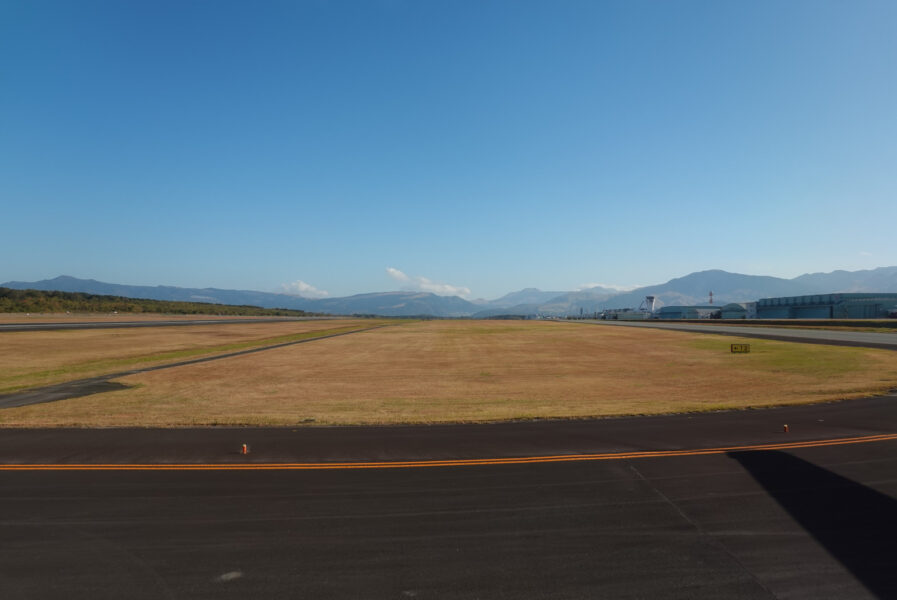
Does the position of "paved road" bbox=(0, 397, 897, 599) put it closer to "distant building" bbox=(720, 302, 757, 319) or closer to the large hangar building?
the large hangar building

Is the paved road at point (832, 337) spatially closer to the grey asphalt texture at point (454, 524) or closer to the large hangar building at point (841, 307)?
the grey asphalt texture at point (454, 524)

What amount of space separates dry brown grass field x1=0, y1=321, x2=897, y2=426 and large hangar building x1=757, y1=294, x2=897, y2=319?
127069 millimetres

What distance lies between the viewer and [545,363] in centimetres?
3341

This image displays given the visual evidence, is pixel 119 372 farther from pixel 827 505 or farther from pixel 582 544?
pixel 827 505

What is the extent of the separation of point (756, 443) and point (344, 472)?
1081 centimetres

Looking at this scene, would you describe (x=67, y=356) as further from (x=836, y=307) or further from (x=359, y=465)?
(x=836, y=307)

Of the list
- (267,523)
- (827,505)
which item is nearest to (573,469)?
(827,505)

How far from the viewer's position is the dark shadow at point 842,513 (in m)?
6.08

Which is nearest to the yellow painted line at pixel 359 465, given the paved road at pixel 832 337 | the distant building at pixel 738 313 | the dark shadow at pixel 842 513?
the dark shadow at pixel 842 513

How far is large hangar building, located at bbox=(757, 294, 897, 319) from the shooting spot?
422 feet

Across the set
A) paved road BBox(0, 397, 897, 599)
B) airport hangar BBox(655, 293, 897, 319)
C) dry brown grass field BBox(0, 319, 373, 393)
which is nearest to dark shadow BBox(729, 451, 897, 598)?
paved road BBox(0, 397, 897, 599)

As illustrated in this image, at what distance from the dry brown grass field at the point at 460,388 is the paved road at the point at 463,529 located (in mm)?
4924

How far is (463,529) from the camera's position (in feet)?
23.6

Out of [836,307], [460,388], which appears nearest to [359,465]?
[460,388]
